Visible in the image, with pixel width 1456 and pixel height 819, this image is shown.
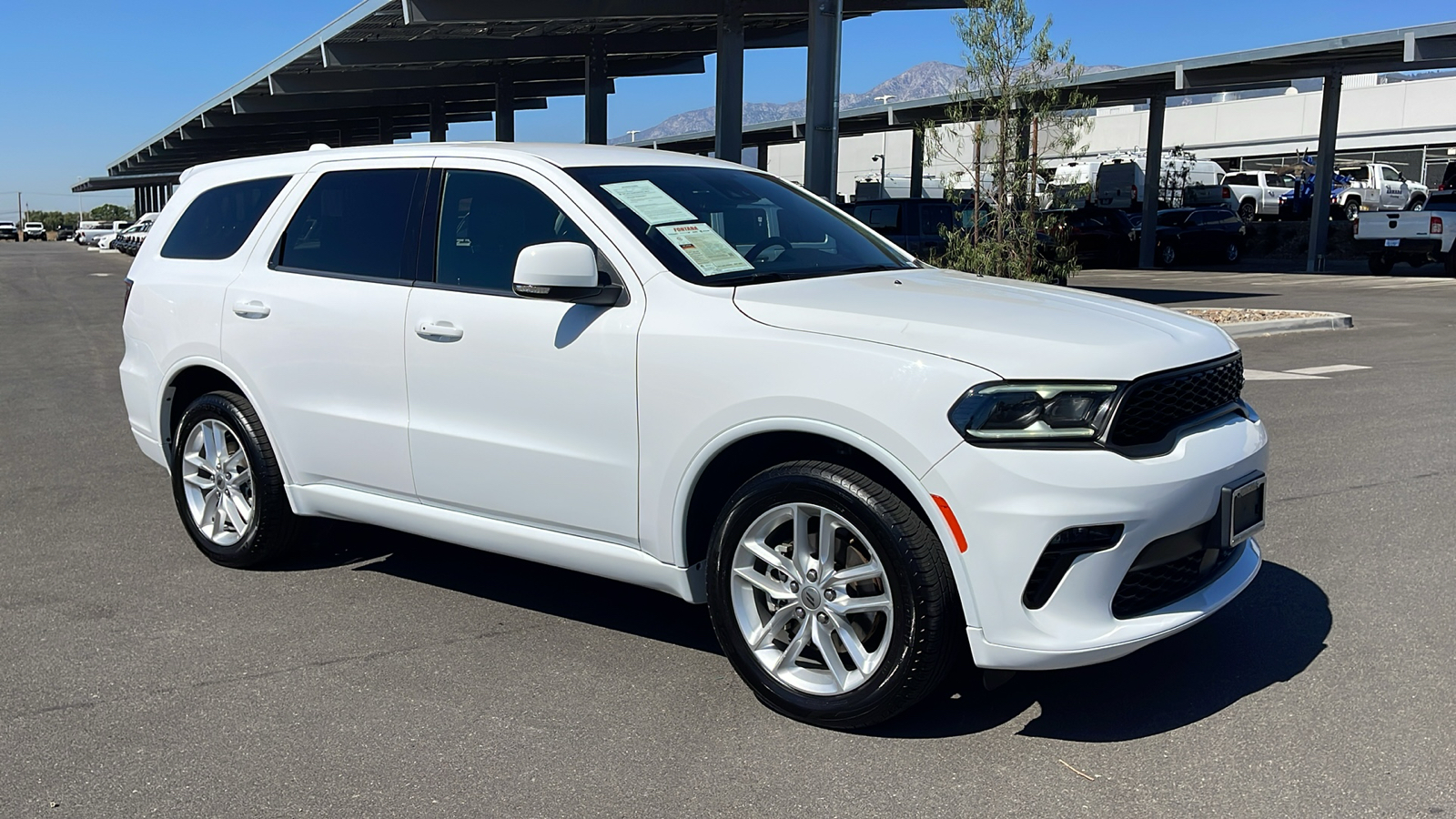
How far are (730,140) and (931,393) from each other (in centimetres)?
2006

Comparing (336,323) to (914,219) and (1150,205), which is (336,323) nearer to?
(914,219)

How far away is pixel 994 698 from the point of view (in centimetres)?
398

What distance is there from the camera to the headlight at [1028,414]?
11.1ft

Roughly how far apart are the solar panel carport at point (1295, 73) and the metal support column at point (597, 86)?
8.09m

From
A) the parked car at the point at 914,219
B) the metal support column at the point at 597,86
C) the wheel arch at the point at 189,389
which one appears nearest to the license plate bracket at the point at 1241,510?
the wheel arch at the point at 189,389

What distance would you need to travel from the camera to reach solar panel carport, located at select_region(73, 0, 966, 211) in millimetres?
21562

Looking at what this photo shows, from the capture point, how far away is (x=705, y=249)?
4.28m

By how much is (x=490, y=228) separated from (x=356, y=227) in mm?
753

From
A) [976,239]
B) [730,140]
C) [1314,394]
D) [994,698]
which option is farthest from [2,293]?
[994,698]

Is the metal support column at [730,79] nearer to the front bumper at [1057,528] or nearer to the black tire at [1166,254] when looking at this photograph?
the black tire at [1166,254]

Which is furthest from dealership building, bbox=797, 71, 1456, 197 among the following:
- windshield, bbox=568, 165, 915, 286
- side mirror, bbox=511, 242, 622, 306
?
side mirror, bbox=511, 242, 622, 306

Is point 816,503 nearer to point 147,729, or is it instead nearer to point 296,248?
point 147,729

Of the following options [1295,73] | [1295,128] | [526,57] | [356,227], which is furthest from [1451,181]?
[1295,128]

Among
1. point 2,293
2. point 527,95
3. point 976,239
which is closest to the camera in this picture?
point 976,239
